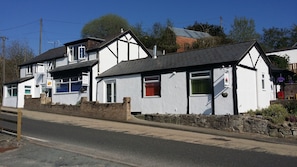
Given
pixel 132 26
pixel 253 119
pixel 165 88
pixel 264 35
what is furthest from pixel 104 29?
pixel 253 119

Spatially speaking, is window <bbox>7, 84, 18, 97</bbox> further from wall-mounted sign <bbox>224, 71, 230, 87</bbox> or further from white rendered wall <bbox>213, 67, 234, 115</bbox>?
wall-mounted sign <bbox>224, 71, 230, 87</bbox>

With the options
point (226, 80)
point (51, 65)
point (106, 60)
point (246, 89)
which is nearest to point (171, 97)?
point (226, 80)

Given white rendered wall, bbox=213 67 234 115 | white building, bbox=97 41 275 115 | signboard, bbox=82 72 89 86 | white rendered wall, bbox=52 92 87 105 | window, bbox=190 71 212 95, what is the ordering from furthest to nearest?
1. white rendered wall, bbox=52 92 87 105
2. signboard, bbox=82 72 89 86
3. window, bbox=190 71 212 95
4. white building, bbox=97 41 275 115
5. white rendered wall, bbox=213 67 234 115

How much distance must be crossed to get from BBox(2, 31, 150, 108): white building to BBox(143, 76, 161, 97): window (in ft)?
19.9

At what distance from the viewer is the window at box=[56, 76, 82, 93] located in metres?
28.0

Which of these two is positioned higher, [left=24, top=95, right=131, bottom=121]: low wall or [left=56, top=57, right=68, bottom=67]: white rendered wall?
[left=56, top=57, right=68, bottom=67]: white rendered wall

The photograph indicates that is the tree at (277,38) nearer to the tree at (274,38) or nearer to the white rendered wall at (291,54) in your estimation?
the tree at (274,38)

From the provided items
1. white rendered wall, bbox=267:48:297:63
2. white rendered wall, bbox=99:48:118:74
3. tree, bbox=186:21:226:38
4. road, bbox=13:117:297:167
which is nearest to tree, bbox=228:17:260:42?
tree, bbox=186:21:226:38

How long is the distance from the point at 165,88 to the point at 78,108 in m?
7.30

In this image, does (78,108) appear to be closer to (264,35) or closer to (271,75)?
(271,75)

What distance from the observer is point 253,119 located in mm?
16812

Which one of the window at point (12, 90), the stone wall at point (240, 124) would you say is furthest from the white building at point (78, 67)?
the stone wall at point (240, 124)

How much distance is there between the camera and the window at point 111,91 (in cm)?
2533

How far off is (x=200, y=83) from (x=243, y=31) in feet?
126
